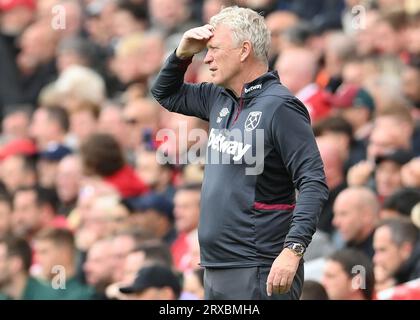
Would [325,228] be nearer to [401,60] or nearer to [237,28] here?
[401,60]

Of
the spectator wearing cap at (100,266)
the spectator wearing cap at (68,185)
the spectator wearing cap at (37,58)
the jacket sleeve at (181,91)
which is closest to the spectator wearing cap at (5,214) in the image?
the spectator wearing cap at (68,185)

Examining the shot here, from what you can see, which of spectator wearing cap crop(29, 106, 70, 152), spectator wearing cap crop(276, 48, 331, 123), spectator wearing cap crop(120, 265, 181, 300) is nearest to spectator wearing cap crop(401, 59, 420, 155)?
spectator wearing cap crop(276, 48, 331, 123)

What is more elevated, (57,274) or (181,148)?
(181,148)

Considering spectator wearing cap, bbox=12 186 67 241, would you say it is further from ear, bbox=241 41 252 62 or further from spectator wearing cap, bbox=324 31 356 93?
ear, bbox=241 41 252 62

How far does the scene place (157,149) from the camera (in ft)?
38.1

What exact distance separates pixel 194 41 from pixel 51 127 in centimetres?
637

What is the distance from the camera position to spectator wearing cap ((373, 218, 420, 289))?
340 inches

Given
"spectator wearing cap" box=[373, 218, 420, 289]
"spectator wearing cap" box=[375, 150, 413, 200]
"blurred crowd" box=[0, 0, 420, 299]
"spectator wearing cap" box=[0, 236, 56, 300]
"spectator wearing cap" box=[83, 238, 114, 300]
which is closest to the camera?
"spectator wearing cap" box=[373, 218, 420, 289]

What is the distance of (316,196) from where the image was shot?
6234mm

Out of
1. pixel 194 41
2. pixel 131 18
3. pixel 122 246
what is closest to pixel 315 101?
pixel 122 246

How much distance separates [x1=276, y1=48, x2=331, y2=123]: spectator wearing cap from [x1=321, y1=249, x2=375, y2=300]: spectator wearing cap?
2.57 m

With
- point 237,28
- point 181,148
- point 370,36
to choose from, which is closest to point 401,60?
point 370,36
